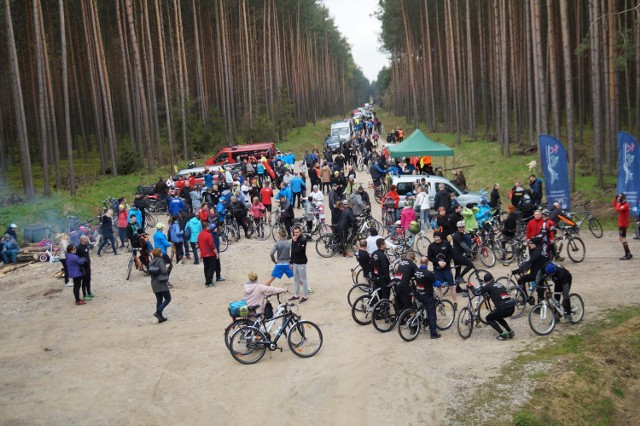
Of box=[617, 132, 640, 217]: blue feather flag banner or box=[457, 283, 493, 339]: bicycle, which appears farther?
box=[617, 132, 640, 217]: blue feather flag banner

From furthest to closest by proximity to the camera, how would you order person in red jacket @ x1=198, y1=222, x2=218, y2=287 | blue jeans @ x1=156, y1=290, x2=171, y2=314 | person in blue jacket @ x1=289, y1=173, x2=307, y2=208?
person in blue jacket @ x1=289, y1=173, x2=307, y2=208
person in red jacket @ x1=198, y1=222, x2=218, y2=287
blue jeans @ x1=156, y1=290, x2=171, y2=314

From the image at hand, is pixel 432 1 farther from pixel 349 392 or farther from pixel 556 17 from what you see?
pixel 349 392

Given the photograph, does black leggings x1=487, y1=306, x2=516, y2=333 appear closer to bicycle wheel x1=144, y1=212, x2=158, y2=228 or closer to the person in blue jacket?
the person in blue jacket

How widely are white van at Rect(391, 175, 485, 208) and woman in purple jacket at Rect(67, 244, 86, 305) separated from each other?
36.9ft

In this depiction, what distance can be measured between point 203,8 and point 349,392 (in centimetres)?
4895

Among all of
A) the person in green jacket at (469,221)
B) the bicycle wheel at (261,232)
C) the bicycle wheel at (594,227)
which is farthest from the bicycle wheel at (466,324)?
the bicycle wheel at (261,232)

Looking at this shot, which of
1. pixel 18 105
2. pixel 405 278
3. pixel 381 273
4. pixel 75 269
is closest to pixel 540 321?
pixel 405 278

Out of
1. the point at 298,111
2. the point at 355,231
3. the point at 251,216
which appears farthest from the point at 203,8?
the point at 355,231

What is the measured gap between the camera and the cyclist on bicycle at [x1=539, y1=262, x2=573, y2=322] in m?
12.4

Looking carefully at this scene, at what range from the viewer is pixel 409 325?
12.5 metres

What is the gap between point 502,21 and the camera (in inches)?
1330

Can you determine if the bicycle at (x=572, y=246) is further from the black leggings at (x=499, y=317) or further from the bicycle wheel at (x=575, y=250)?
the black leggings at (x=499, y=317)

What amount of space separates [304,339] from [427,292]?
2.63 metres

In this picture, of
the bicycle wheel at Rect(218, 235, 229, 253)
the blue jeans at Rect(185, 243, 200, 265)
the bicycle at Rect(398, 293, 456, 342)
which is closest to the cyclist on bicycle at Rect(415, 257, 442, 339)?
the bicycle at Rect(398, 293, 456, 342)
